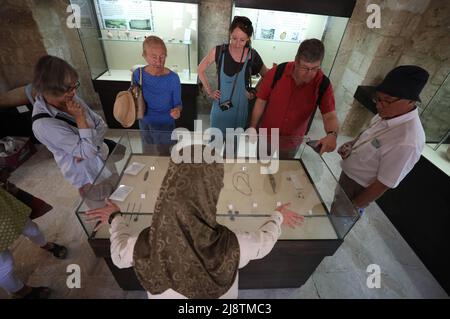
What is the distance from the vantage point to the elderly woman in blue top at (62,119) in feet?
4.85

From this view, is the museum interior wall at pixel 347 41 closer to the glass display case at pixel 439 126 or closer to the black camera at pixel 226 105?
the glass display case at pixel 439 126

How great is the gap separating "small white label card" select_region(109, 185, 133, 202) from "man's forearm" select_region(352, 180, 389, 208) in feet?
6.26

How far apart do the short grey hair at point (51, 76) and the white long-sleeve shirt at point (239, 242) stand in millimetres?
964

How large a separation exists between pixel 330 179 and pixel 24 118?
14.4 ft

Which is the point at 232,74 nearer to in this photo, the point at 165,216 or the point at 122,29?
the point at 165,216

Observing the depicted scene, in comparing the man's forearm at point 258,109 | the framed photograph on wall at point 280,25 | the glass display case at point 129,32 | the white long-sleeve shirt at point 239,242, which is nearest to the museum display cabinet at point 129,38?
the glass display case at point 129,32

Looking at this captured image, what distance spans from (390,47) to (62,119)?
16.1 feet

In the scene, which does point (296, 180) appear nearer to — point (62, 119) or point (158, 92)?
point (158, 92)

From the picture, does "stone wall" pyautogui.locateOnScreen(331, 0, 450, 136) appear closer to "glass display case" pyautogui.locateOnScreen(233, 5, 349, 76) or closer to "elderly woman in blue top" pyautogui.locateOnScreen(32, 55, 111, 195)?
"glass display case" pyautogui.locateOnScreen(233, 5, 349, 76)

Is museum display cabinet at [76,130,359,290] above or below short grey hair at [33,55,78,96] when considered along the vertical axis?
below

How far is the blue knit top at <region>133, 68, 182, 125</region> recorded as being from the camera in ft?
7.69

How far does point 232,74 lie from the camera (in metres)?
2.53

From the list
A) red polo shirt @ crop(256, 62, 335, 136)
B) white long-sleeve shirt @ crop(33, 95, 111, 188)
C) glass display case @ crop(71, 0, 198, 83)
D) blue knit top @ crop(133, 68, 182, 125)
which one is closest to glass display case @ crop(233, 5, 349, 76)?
glass display case @ crop(71, 0, 198, 83)

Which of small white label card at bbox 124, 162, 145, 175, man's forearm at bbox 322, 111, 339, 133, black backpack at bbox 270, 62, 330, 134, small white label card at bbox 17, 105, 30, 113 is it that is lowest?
small white label card at bbox 17, 105, 30, 113
